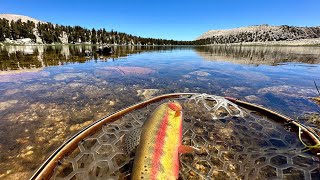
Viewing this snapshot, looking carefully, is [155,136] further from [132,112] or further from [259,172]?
[132,112]

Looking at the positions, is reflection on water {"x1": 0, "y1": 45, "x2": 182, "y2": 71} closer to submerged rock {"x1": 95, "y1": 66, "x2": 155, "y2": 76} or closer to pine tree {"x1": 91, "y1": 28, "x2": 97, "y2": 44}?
submerged rock {"x1": 95, "y1": 66, "x2": 155, "y2": 76}

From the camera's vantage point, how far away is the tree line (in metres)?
116

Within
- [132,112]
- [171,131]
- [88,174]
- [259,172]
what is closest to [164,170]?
[171,131]

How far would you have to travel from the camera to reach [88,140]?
17.0 feet

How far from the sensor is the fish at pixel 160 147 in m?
2.61

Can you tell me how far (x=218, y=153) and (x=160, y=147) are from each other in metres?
2.45

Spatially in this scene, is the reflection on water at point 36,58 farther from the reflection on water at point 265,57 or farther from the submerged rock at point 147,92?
the reflection on water at point 265,57

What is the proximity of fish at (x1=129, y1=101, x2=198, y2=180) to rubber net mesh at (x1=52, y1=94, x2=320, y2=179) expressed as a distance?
3.32ft

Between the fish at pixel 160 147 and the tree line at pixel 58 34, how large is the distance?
144826 millimetres

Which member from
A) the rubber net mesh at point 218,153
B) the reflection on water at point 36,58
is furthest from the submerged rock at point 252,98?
the reflection on water at point 36,58

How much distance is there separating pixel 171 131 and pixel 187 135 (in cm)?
201

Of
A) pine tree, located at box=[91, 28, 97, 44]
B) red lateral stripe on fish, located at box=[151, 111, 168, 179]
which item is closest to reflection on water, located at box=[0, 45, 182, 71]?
red lateral stripe on fish, located at box=[151, 111, 168, 179]

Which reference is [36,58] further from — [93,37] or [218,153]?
[93,37]

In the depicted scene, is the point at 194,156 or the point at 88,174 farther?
the point at 194,156
